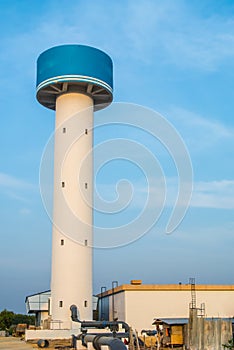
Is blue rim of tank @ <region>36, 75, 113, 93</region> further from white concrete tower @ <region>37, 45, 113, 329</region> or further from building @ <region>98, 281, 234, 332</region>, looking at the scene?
building @ <region>98, 281, 234, 332</region>

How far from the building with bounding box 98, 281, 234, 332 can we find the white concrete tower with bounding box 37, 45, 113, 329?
2440mm

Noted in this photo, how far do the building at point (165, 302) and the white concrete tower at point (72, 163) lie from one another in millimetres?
2440

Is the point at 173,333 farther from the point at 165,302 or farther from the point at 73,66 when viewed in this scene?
the point at 73,66

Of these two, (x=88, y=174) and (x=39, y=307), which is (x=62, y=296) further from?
(x=39, y=307)

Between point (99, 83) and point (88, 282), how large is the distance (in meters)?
12.9

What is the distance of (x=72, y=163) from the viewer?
1298 inches

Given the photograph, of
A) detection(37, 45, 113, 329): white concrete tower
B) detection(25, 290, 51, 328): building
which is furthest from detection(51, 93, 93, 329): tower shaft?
detection(25, 290, 51, 328): building

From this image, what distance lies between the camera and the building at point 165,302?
31.3 metres

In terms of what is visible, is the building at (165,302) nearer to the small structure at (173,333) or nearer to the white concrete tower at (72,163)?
the white concrete tower at (72,163)

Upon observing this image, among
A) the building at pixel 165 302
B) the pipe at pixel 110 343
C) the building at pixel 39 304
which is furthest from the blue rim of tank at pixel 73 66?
the pipe at pixel 110 343

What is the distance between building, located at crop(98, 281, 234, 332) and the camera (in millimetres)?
31328

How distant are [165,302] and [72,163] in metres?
10.4

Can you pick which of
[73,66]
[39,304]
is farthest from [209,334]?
[39,304]

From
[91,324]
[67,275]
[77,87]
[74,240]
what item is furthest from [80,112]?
[91,324]
